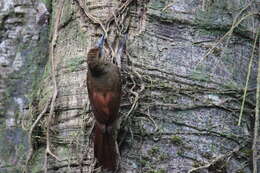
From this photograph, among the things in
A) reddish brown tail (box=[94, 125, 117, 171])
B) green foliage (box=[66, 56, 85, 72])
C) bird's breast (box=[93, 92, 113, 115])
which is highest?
green foliage (box=[66, 56, 85, 72])

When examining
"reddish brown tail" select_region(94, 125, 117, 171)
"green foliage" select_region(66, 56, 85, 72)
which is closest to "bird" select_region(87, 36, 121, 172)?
"reddish brown tail" select_region(94, 125, 117, 171)

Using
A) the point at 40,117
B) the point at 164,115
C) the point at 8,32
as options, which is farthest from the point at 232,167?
the point at 8,32

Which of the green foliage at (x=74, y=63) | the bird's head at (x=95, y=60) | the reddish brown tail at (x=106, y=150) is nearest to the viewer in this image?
the reddish brown tail at (x=106, y=150)

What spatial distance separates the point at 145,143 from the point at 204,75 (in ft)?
1.89

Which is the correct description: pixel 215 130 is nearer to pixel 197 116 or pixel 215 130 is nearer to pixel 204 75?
pixel 197 116

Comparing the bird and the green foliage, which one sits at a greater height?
the green foliage

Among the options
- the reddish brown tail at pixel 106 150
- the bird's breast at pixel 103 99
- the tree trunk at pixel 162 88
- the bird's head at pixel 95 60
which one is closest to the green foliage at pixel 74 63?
the tree trunk at pixel 162 88

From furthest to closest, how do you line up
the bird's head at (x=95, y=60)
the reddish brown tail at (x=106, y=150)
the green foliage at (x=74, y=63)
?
1. the green foliage at (x=74, y=63)
2. the bird's head at (x=95, y=60)
3. the reddish brown tail at (x=106, y=150)

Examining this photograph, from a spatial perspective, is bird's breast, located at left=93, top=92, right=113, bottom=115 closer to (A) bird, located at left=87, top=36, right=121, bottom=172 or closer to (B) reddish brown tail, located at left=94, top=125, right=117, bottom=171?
(A) bird, located at left=87, top=36, right=121, bottom=172

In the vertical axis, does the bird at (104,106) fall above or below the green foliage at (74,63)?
below

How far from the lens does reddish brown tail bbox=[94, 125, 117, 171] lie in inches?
131

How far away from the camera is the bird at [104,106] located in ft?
11.0

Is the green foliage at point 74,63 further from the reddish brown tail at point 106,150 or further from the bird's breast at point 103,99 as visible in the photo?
the reddish brown tail at point 106,150

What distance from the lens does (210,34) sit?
146 inches
